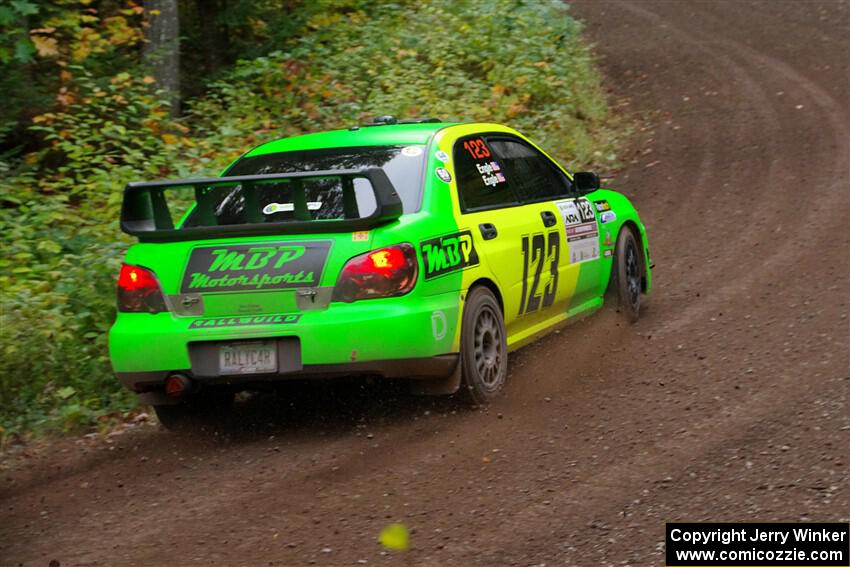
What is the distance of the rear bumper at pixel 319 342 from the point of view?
622 cm

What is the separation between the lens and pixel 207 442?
674 cm

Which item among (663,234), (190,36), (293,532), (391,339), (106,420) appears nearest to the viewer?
Result: (293,532)

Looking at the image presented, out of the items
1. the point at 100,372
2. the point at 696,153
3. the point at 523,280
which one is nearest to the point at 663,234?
the point at 696,153

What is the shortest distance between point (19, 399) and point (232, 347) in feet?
6.43

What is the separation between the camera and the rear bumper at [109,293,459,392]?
20.4 ft

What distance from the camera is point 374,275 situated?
6.27m

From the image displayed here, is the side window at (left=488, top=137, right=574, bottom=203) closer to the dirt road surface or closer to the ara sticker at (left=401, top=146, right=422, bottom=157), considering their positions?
the ara sticker at (left=401, top=146, right=422, bottom=157)

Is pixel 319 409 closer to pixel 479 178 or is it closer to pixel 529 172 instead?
pixel 479 178

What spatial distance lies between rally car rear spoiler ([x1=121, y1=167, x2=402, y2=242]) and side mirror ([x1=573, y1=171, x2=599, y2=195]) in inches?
93.6

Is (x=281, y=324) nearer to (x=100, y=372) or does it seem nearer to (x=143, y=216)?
(x=143, y=216)

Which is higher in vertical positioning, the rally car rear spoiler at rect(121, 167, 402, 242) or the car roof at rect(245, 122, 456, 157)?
the car roof at rect(245, 122, 456, 157)

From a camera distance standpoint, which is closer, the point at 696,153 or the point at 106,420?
the point at 106,420

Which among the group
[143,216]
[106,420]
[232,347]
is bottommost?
[106,420]

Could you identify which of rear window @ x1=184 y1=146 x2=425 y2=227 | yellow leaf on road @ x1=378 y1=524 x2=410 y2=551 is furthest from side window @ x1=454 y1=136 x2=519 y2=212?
yellow leaf on road @ x1=378 y1=524 x2=410 y2=551
